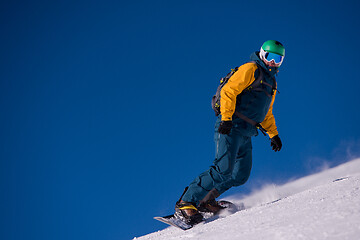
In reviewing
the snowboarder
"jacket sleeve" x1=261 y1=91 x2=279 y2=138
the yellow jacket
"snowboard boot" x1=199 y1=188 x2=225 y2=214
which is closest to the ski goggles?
the snowboarder

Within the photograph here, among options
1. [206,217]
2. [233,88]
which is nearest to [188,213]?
[206,217]

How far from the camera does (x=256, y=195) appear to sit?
227 inches

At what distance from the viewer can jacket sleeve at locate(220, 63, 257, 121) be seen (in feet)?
13.8

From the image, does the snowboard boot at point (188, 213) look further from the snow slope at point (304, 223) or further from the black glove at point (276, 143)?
the black glove at point (276, 143)

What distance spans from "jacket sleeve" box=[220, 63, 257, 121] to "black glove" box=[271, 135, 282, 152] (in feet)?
4.47

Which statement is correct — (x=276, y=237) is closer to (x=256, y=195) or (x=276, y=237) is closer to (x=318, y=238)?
(x=318, y=238)

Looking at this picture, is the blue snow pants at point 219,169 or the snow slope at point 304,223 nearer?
the snow slope at point 304,223

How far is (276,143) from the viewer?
5262 millimetres

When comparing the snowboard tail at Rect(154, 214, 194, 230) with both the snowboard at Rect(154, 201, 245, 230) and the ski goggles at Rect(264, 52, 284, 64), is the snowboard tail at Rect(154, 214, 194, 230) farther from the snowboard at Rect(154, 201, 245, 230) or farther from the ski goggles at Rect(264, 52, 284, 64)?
the ski goggles at Rect(264, 52, 284, 64)

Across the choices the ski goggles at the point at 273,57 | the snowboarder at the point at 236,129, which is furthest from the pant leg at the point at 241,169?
the ski goggles at the point at 273,57

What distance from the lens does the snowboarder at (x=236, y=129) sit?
4207mm

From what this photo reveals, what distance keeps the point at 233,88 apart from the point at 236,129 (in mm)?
561

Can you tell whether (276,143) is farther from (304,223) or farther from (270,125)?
(304,223)

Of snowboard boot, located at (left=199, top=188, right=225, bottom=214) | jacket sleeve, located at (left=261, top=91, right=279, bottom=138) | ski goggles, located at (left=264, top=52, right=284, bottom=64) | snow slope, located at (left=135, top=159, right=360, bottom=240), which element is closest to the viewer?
snow slope, located at (left=135, top=159, right=360, bottom=240)
